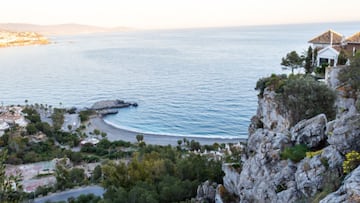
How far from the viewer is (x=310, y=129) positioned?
38.3 feet

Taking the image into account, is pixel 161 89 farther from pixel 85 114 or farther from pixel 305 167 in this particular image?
pixel 305 167

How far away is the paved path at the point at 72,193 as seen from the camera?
75.4ft

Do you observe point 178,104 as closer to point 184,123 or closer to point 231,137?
point 184,123

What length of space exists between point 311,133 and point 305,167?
2009 millimetres

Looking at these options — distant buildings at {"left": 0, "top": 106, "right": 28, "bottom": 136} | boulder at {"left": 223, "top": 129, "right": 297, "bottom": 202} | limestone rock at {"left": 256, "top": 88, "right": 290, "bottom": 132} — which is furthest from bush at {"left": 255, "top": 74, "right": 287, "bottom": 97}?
distant buildings at {"left": 0, "top": 106, "right": 28, "bottom": 136}

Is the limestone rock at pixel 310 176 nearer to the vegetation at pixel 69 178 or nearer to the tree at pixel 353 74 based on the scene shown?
the tree at pixel 353 74

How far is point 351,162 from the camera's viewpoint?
841 cm

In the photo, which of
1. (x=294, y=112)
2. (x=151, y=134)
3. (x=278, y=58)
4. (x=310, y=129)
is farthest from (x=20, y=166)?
(x=278, y=58)

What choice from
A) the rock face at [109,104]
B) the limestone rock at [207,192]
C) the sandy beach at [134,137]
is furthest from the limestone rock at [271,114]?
the rock face at [109,104]

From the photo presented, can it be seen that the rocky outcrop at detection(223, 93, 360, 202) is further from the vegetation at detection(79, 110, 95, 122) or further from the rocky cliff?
the vegetation at detection(79, 110, 95, 122)

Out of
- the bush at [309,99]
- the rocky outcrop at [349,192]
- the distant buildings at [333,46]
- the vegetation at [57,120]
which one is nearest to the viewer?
the rocky outcrop at [349,192]

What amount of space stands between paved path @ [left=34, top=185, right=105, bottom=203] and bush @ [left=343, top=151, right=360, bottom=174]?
17.5m

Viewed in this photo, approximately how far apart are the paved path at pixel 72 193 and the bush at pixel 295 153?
14.9 metres

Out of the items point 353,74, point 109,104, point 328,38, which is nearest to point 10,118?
point 109,104
